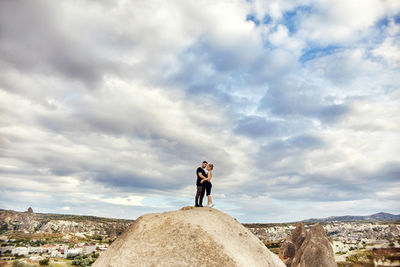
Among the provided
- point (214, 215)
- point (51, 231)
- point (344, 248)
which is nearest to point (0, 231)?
point (51, 231)

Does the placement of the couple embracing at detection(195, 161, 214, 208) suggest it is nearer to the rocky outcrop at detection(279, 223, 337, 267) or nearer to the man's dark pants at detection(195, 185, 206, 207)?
the man's dark pants at detection(195, 185, 206, 207)

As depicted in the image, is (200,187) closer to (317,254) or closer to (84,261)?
(317,254)

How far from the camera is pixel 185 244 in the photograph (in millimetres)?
9914

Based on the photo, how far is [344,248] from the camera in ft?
317

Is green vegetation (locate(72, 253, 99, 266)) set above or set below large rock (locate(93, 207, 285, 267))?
below

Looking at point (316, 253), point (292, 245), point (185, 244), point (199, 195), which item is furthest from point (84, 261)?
point (185, 244)

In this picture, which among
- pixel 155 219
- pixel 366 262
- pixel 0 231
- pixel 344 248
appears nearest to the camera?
pixel 155 219

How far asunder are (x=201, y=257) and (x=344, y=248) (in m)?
105

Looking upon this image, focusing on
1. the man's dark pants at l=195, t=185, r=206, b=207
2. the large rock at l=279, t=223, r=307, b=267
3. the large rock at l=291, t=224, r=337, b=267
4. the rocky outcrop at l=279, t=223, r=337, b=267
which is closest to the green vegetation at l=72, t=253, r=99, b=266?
the large rock at l=279, t=223, r=307, b=267

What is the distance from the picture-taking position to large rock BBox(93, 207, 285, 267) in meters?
9.57

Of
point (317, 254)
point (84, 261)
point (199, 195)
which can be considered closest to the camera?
point (199, 195)

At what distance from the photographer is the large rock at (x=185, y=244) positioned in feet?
31.4

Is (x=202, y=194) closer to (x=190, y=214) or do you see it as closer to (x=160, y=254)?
(x=190, y=214)

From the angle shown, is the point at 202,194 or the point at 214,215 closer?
the point at 214,215
